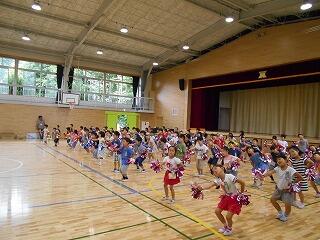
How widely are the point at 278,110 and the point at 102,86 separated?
15.0 meters

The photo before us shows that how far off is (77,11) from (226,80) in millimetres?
10790

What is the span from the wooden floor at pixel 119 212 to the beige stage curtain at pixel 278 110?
13824 millimetres

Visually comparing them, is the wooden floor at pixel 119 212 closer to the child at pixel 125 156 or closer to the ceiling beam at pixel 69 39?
the child at pixel 125 156

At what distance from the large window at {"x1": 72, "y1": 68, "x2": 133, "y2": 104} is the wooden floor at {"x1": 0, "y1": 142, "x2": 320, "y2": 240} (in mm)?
15878

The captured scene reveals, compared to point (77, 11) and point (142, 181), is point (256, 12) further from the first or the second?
point (142, 181)

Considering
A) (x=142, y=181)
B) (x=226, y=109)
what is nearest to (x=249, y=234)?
(x=142, y=181)

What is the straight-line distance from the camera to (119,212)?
5.18m

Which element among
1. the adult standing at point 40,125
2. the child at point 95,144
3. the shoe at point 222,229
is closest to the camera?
the shoe at point 222,229

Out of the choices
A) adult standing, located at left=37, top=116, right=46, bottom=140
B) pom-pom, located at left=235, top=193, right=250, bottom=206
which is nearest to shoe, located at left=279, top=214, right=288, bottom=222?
pom-pom, located at left=235, top=193, right=250, bottom=206

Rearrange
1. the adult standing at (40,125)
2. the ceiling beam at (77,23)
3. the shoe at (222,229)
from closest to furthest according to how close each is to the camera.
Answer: the shoe at (222,229) < the ceiling beam at (77,23) < the adult standing at (40,125)

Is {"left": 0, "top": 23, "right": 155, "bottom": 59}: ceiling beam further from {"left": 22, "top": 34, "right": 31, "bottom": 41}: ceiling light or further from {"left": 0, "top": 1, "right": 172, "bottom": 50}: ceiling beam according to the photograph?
{"left": 0, "top": 1, "right": 172, "bottom": 50}: ceiling beam

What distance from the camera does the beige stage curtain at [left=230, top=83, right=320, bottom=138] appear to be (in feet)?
64.1

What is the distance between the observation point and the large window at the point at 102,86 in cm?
2336

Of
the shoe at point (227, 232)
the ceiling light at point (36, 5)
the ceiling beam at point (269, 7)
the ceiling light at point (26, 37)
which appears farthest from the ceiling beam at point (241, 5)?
the shoe at point (227, 232)
